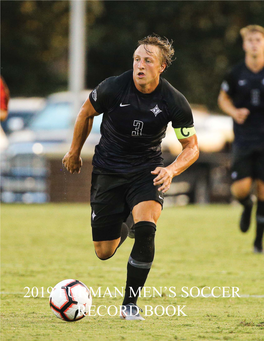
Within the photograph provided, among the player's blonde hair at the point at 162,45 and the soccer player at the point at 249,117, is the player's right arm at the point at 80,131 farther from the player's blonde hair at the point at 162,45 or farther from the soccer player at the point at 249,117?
the soccer player at the point at 249,117

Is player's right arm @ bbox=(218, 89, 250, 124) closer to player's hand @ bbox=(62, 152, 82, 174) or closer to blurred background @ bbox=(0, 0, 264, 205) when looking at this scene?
player's hand @ bbox=(62, 152, 82, 174)

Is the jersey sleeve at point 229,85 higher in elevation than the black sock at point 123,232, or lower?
higher

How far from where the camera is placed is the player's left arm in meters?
5.79

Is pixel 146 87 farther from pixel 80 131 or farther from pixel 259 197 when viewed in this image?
pixel 259 197

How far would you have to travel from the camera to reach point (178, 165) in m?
5.98

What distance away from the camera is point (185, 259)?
929cm

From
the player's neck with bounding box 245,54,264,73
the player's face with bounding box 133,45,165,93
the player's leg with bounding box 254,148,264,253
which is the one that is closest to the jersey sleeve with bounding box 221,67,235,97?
the player's neck with bounding box 245,54,264,73

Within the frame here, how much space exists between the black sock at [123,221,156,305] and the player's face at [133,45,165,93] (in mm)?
1041

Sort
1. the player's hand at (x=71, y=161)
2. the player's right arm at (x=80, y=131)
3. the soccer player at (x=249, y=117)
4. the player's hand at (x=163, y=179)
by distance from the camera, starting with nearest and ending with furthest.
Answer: the player's hand at (x=163, y=179) → the player's right arm at (x=80, y=131) → the player's hand at (x=71, y=161) → the soccer player at (x=249, y=117)

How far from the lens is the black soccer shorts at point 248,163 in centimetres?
973

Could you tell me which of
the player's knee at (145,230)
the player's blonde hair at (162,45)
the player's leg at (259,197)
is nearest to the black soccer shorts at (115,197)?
the player's knee at (145,230)

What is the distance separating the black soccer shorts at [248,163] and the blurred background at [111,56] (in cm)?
788

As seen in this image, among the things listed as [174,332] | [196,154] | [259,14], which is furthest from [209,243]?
[259,14]

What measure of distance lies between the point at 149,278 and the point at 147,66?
2.58 m
